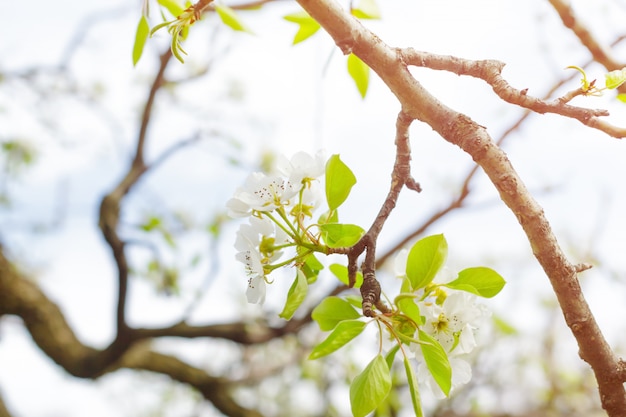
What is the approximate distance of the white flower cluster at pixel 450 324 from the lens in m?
0.50

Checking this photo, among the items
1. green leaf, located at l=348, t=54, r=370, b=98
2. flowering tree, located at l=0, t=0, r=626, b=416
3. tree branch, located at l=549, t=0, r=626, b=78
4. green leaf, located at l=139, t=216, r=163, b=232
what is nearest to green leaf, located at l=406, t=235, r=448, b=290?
flowering tree, located at l=0, t=0, r=626, b=416

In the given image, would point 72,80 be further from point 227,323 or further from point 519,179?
point 519,179

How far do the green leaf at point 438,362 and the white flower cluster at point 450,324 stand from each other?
1.8 inches

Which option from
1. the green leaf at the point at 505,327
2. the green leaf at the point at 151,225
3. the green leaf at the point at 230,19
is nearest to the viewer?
the green leaf at the point at 230,19

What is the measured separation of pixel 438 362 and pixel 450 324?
0.07m

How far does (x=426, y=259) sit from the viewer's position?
475 millimetres

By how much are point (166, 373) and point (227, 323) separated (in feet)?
1.35

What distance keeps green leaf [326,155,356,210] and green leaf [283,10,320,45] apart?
0.27 meters

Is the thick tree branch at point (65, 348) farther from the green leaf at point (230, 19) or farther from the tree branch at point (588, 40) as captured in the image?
the tree branch at point (588, 40)

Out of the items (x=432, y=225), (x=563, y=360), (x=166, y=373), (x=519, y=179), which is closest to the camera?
(x=519, y=179)

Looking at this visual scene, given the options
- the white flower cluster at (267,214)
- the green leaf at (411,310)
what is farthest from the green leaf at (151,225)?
the green leaf at (411,310)

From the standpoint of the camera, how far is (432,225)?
1.30 m

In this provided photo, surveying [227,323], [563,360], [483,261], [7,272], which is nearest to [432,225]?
[227,323]

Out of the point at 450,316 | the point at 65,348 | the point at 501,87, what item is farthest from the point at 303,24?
the point at 65,348
